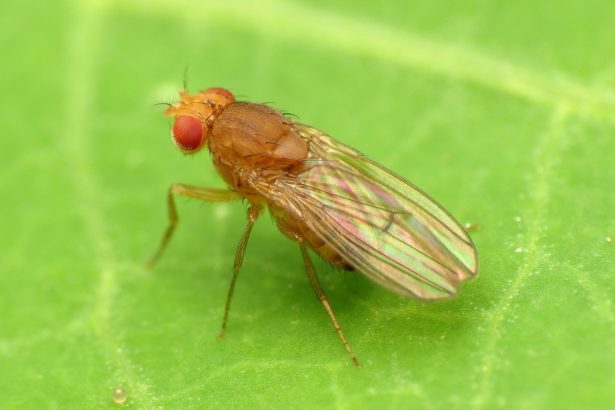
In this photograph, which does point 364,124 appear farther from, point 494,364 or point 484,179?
point 494,364

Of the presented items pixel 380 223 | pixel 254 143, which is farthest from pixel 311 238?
pixel 254 143

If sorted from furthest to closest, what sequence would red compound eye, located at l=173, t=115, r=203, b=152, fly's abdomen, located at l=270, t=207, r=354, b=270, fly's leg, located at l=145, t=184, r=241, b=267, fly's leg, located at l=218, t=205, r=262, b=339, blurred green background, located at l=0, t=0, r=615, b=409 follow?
fly's leg, located at l=145, t=184, r=241, b=267 < red compound eye, located at l=173, t=115, r=203, b=152 < fly's leg, located at l=218, t=205, r=262, b=339 < fly's abdomen, located at l=270, t=207, r=354, b=270 < blurred green background, located at l=0, t=0, r=615, b=409

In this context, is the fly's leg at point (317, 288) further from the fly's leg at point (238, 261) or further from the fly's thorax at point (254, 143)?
the fly's thorax at point (254, 143)

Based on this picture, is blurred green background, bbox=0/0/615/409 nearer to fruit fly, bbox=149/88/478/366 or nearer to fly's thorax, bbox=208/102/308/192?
fruit fly, bbox=149/88/478/366

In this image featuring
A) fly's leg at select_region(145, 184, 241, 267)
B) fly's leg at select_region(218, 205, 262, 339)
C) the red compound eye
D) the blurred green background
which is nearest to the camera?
the blurred green background

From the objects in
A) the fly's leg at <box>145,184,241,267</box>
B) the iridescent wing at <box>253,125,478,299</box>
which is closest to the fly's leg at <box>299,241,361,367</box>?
the iridescent wing at <box>253,125,478,299</box>

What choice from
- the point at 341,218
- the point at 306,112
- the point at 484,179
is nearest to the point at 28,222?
the point at 306,112

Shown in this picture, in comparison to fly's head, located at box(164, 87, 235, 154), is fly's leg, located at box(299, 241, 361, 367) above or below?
below

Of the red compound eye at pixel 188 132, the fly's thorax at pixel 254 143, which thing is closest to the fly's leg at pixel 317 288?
the fly's thorax at pixel 254 143
